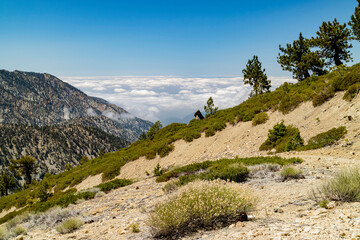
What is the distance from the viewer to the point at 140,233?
586 cm

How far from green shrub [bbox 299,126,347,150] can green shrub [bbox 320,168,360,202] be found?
443 inches

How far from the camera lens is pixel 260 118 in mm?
→ 25391

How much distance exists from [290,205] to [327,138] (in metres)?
12.6

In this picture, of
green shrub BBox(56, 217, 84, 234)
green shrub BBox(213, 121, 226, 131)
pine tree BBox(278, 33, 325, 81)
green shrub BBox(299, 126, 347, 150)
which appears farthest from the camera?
pine tree BBox(278, 33, 325, 81)

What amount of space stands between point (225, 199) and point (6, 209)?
4095 centimetres

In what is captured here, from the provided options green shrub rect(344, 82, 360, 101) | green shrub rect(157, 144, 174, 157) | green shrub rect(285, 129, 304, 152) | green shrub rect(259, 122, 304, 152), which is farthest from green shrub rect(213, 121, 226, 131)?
green shrub rect(344, 82, 360, 101)

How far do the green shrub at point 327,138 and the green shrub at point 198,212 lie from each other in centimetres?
1300

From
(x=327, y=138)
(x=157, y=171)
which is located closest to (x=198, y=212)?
(x=157, y=171)

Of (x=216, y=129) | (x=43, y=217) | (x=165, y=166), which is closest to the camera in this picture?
(x=43, y=217)

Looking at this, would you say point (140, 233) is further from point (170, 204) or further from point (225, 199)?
point (225, 199)

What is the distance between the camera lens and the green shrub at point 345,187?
16.9 ft

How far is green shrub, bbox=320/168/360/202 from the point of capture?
203 inches

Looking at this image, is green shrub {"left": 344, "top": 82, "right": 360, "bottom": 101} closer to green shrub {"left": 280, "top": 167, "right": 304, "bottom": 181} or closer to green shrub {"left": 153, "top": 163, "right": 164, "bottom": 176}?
green shrub {"left": 280, "top": 167, "right": 304, "bottom": 181}

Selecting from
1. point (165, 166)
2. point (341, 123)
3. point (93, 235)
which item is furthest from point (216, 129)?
point (93, 235)
